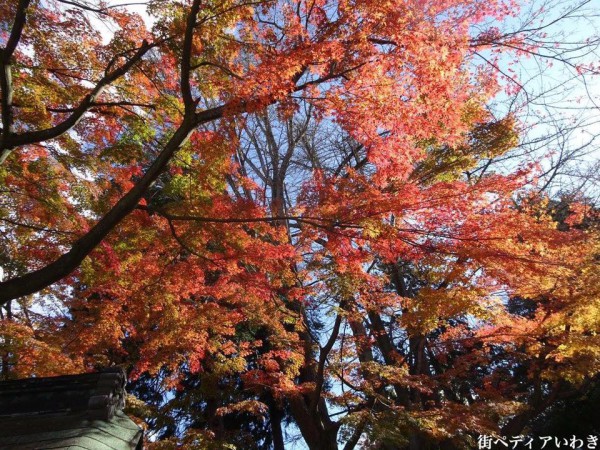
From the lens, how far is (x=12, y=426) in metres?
4.81

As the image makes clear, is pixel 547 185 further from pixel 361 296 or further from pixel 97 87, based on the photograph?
pixel 97 87

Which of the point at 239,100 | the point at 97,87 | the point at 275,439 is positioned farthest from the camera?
the point at 275,439

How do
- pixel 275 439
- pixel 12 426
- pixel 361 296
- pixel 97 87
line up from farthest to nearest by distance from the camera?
pixel 275 439 < pixel 361 296 < pixel 97 87 < pixel 12 426

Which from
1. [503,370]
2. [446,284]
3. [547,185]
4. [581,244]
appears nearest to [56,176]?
[446,284]

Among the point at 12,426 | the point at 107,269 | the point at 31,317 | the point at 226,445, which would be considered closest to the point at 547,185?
the point at 226,445

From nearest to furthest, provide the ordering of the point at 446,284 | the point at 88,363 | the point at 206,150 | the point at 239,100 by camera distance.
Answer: the point at 239,100 < the point at 206,150 < the point at 446,284 < the point at 88,363

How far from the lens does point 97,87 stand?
20.0ft

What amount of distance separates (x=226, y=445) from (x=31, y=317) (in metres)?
8.15

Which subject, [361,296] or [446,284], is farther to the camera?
[361,296]

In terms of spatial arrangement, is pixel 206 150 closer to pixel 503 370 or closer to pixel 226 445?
pixel 226 445

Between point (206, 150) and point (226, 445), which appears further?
point (226, 445)

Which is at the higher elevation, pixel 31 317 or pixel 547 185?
pixel 547 185

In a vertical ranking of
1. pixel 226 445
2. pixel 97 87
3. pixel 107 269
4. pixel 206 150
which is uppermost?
pixel 206 150

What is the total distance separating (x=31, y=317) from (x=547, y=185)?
16663 millimetres
